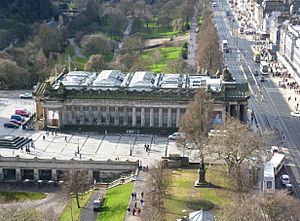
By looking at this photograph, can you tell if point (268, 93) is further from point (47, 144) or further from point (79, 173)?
point (79, 173)

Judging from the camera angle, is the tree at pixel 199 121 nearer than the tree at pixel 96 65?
Yes

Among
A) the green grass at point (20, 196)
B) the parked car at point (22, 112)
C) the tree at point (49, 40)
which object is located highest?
the tree at point (49, 40)

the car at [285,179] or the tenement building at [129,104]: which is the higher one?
the tenement building at [129,104]

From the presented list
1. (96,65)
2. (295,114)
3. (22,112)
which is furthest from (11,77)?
(295,114)

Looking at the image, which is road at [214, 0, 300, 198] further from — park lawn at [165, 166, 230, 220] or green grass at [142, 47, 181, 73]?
green grass at [142, 47, 181, 73]

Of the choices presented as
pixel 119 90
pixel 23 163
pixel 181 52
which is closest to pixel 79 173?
pixel 23 163

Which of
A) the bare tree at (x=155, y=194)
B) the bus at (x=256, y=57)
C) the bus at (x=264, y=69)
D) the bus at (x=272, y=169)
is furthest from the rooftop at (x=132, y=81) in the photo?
the bus at (x=256, y=57)

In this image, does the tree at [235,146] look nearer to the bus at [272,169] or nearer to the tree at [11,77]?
the bus at [272,169]
